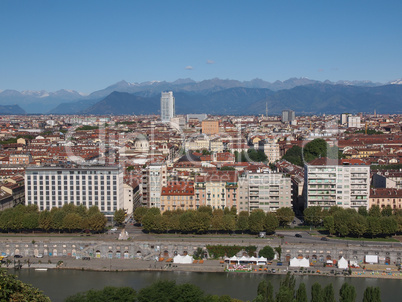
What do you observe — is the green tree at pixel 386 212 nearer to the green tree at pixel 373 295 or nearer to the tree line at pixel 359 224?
the tree line at pixel 359 224

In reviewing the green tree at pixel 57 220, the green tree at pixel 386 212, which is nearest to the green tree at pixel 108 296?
the green tree at pixel 57 220

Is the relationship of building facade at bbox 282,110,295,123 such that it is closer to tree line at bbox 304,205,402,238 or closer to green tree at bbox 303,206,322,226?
green tree at bbox 303,206,322,226

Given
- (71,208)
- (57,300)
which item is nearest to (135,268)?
(57,300)

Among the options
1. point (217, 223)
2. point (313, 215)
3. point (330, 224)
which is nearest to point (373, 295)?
point (330, 224)

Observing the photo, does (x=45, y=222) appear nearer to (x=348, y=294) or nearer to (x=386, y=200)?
(x=348, y=294)

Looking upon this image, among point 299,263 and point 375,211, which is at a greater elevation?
point 375,211

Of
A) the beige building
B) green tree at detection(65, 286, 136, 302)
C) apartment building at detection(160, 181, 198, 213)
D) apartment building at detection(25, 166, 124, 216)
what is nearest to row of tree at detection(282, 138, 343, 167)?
apartment building at detection(160, 181, 198, 213)

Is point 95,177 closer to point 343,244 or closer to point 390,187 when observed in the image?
point 343,244
